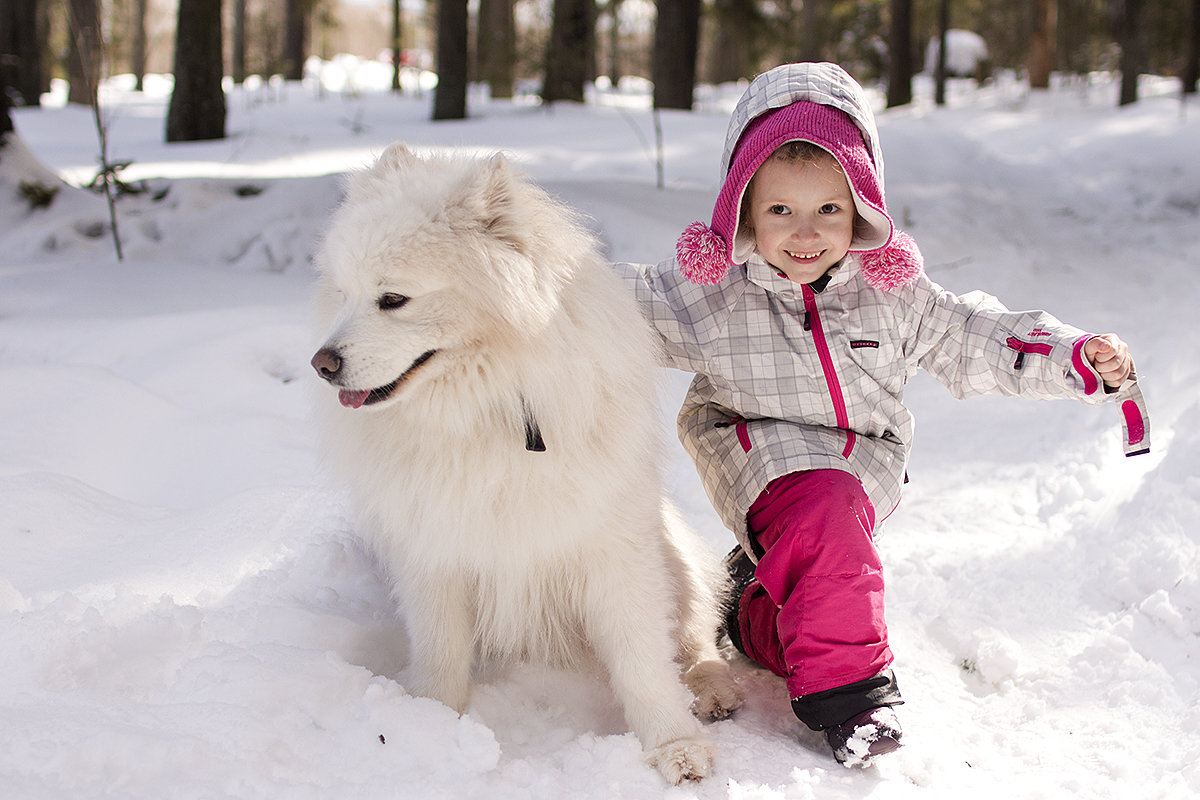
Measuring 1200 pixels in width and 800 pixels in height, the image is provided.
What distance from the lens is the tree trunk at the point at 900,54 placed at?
1291 centimetres

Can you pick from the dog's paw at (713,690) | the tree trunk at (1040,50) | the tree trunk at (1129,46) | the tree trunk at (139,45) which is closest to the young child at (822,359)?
the dog's paw at (713,690)

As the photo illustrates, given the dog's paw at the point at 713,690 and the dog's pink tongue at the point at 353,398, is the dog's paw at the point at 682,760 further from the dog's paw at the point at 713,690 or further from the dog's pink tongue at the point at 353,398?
the dog's pink tongue at the point at 353,398

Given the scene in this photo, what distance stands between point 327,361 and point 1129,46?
577 inches

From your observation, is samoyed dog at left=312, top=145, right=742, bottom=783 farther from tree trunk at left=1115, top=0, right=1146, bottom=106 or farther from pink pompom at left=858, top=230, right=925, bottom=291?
tree trunk at left=1115, top=0, right=1146, bottom=106

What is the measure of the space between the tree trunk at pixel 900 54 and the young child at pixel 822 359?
12.3m

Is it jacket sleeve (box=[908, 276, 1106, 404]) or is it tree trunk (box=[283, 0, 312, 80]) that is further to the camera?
tree trunk (box=[283, 0, 312, 80])

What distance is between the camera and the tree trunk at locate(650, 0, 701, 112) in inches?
365

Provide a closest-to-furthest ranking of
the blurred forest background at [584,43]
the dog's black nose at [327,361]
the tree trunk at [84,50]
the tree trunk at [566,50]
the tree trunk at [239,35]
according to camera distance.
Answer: the dog's black nose at [327,361], the tree trunk at [84,50], the blurred forest background at [584,43], the tree trunk at [566,50], the tree trunk at [239,35]

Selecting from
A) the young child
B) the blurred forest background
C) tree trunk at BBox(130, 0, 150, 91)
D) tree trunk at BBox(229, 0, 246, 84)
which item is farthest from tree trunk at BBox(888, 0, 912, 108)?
tree trunk at BBox(130, 0, 150, 91)

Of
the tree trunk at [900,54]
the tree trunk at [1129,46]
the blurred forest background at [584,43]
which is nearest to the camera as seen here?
the blurred forest background at [584,43]

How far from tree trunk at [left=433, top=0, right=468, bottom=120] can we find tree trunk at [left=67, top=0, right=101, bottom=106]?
3.21m

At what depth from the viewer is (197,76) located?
7.92 meters

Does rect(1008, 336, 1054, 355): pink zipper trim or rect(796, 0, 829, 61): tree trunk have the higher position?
rect(796, 0, 829, 61): tree trunk

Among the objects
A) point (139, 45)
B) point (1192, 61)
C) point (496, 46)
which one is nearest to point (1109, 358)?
point (496, 46)
